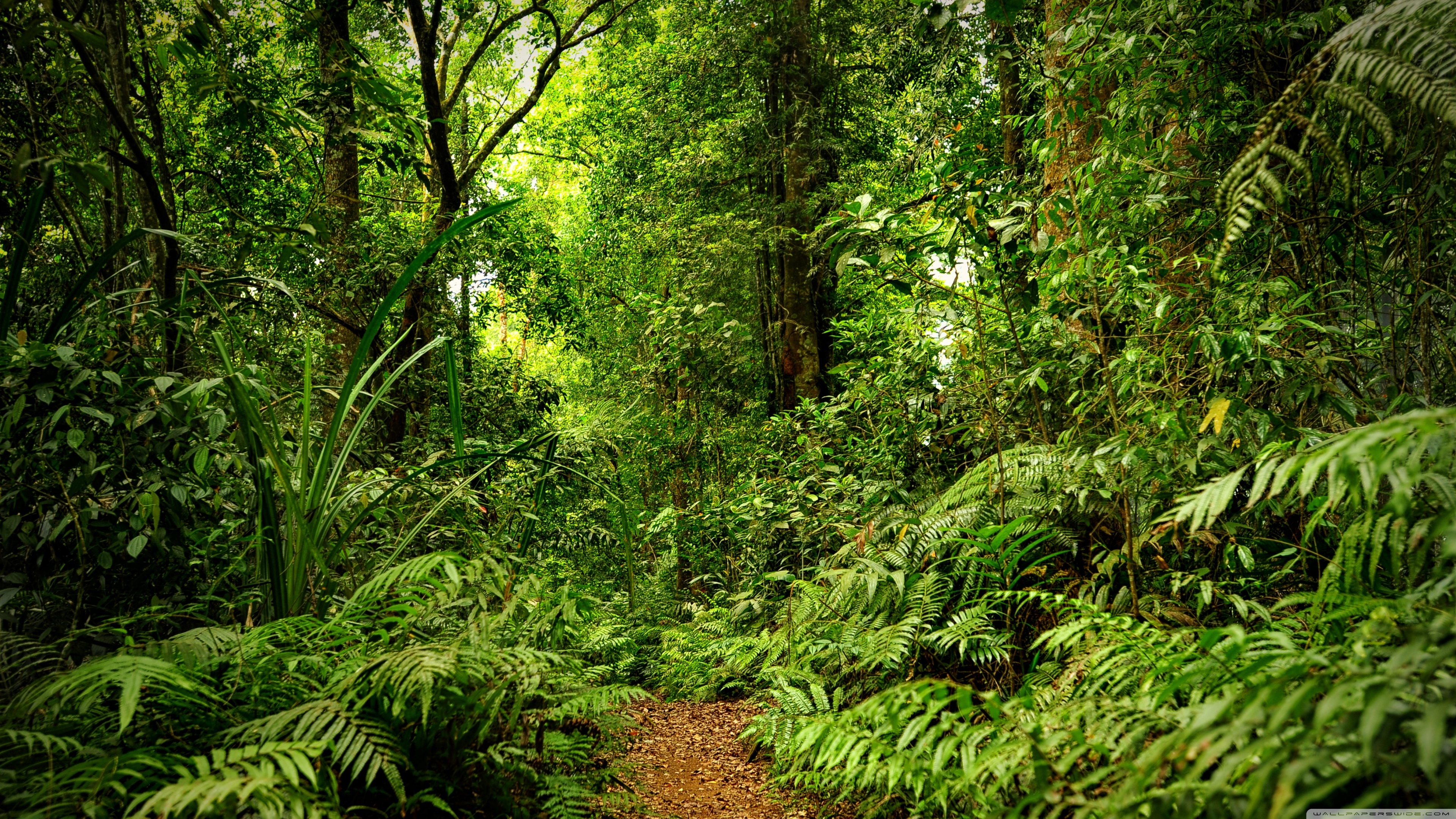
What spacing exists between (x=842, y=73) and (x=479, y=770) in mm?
9089

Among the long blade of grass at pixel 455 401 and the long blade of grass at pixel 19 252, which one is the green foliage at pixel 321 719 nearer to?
the long blade of grass at pixel 455 401

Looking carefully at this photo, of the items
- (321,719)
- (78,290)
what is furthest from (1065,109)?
(78,290)

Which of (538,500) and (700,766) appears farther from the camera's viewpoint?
(700,766)

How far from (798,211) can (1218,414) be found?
21.8 feet

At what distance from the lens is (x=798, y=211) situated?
858cm

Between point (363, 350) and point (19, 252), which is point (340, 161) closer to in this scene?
point (19, 252)

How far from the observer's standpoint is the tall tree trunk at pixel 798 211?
8391 mm

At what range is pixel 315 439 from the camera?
3334 mm

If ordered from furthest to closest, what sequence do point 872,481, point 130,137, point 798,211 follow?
point 798,211 → point 872,481 → point 130,137

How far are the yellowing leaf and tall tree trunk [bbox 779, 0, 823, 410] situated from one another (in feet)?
18.8

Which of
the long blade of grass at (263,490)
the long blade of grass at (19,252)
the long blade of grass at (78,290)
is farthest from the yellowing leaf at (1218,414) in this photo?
the long blade of grass at (19,252)

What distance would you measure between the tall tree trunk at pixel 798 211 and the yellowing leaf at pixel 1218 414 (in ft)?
18.8

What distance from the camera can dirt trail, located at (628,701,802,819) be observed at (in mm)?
2877

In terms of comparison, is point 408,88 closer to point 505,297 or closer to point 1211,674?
point 505,297
